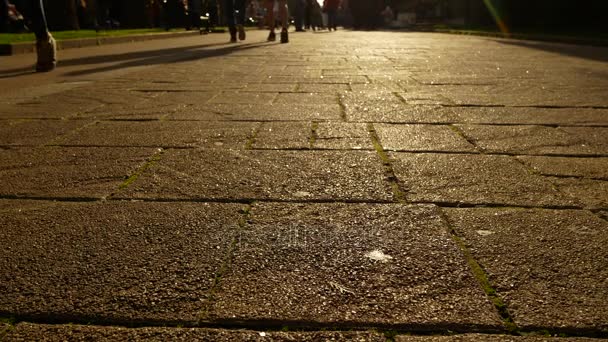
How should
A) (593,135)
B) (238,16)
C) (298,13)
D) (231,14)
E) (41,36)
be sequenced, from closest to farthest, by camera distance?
1. (593,135)
2. (41,36)
3. (231,14)
4. (238,16)
5. (298,13)

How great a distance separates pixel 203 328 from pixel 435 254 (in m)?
0.71

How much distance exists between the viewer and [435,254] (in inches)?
64.6

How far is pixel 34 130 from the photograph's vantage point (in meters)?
3.31

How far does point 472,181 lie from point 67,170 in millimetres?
1704

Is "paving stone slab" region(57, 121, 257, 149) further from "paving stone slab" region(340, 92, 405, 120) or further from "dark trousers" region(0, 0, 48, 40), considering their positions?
"dark trousers" region(0, 0, 48, 40)

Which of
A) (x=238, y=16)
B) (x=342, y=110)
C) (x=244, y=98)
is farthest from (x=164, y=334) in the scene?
(x=238, y=16)

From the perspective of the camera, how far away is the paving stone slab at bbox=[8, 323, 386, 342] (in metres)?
1.23

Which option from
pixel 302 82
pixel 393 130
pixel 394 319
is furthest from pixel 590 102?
pixel 394 319

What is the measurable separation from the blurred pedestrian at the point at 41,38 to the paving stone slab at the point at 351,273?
17.1 feet

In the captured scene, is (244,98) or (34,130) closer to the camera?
(34,130)

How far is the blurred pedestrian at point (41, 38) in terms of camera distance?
612 cm

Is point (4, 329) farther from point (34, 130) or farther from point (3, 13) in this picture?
point (3, 13)

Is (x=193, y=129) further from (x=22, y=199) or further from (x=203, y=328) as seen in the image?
(x=203, y=328)

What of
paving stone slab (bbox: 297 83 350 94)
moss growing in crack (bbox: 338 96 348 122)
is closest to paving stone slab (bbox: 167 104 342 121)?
moss growing in crack (bbox: 338 96 348 122)
